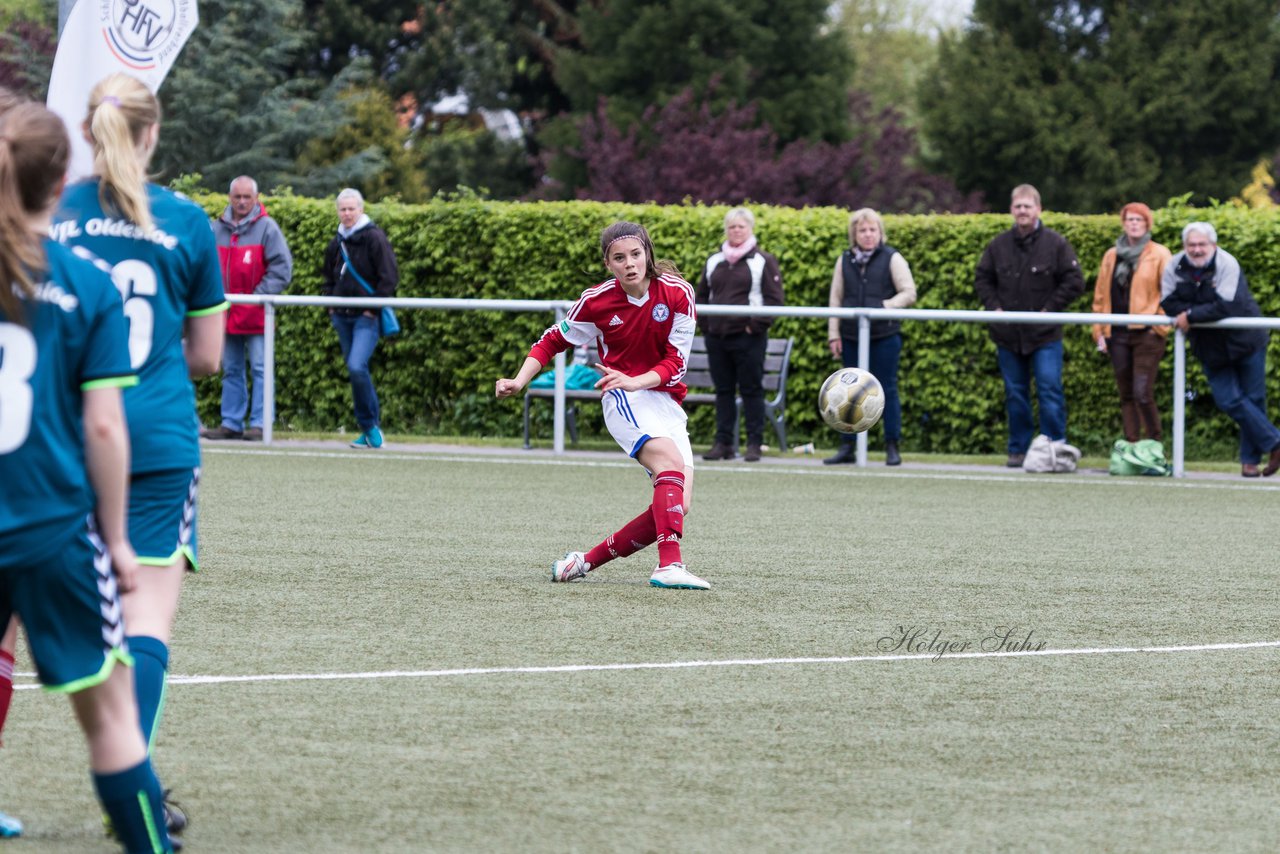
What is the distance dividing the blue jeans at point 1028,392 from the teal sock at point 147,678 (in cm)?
1094

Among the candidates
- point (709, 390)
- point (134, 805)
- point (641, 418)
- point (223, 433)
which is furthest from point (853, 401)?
point (134, 805)

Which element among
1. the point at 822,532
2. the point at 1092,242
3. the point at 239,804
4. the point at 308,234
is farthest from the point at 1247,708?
the point at 308,234

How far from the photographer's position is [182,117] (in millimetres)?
33281

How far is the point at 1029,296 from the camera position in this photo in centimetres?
1481

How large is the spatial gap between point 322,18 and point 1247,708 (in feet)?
115

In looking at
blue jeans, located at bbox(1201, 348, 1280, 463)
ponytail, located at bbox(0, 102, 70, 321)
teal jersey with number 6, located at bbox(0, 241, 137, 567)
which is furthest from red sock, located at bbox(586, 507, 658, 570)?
blue jeans, located at bbox(1201, 348, 1280, 463)

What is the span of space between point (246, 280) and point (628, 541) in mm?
8503

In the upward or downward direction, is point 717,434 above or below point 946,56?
below

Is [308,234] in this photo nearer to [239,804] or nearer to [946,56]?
[239,804]

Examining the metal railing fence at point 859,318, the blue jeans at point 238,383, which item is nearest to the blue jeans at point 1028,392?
the metal railing fence at point 859,318

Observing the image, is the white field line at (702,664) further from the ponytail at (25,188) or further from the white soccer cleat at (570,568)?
the ponytail at (25,188)

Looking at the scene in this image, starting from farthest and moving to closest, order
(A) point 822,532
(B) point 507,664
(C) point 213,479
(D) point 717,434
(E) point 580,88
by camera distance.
Result: 1. (E) point 580,88
2. (D) point 717,434
3. (C) point 213,479
4. (A) point 822,532
5. (B) point 507,664

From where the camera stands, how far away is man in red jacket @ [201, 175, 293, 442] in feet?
53.3

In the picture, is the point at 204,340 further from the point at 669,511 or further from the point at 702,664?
the point at 669,511
